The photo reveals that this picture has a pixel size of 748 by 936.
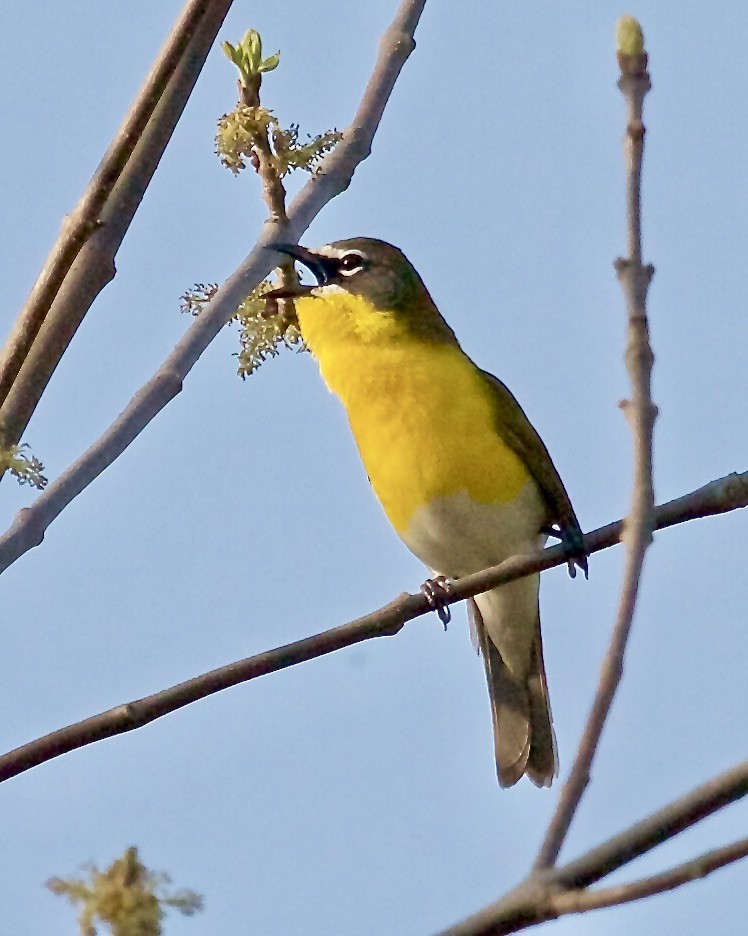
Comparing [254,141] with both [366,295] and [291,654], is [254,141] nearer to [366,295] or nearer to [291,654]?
[291,654]

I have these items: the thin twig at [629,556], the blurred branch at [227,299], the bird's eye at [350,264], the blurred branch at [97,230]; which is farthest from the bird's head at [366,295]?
the thin twig at [629,556]

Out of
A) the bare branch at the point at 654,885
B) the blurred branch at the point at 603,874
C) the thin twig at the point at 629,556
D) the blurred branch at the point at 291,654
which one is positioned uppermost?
the blurred branch at the point at 291,654

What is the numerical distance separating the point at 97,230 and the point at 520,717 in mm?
4299

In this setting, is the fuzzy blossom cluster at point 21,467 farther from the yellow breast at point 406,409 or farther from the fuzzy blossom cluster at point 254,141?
the yellow breast at point 406,409

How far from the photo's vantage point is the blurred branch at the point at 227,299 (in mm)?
3123

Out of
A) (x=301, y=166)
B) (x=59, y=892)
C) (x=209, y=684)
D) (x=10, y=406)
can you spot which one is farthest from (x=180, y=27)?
(x=59, y=892)

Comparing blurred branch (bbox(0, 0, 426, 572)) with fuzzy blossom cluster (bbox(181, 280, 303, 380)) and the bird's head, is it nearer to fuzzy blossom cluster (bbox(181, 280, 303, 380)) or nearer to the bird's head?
fuzzy blossom cluster (bbox(181, 280, 303, 380))

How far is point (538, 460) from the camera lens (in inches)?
245

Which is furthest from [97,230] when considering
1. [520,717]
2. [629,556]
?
[520,717]

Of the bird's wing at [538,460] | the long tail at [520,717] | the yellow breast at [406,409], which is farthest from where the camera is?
the long tail at [520,717]

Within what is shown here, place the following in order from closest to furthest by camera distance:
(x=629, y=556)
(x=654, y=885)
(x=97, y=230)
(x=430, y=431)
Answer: (x=654, y=885)
(x=629, y=556)
(x=97, y=230)
(x=430, y=431)

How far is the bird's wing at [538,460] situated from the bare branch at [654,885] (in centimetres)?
425

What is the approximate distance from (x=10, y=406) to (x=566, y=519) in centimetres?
330

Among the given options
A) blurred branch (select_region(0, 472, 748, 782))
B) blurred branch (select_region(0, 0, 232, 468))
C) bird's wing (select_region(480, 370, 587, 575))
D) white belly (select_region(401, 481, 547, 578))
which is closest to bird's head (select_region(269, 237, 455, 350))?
bird's wing (select_region(480, 370, 587, 575))
